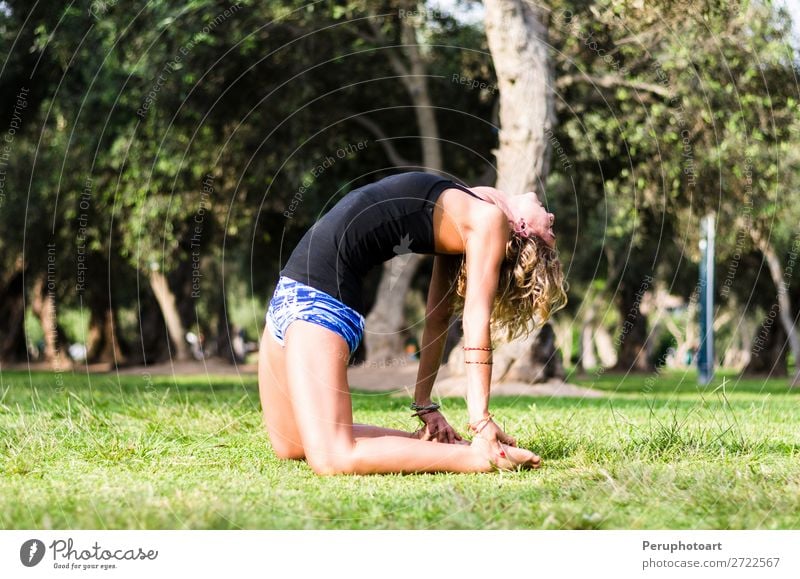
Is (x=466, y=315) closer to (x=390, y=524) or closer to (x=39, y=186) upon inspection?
(x=390, y=524)

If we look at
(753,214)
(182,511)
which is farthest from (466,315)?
(753,214)

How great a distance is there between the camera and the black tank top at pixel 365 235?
201 inches

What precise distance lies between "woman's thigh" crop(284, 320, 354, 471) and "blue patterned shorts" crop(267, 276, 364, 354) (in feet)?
0.18

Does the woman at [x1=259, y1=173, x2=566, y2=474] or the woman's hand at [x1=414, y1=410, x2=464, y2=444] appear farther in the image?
the woman's hand at [x1=414, y1=410, x2=464, y2=444]

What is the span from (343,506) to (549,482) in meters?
1.08

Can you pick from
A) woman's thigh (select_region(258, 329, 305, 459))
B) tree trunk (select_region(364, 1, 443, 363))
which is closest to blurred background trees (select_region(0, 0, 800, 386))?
tree trunk (select_region(364, 1, 443, 363))

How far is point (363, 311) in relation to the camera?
16.8ft

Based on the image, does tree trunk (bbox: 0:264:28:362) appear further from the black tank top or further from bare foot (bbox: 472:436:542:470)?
bare foot (bbox: 472:436:542:470)

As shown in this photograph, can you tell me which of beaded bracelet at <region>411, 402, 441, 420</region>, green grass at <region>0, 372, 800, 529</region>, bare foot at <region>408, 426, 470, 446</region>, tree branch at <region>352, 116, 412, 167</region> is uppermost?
tree branch at <region>352, 116, 412, 167</region>

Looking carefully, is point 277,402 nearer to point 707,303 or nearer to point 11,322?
point 707,303

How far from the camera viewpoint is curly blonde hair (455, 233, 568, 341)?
17.3 ft

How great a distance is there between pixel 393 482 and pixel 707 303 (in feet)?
56.1

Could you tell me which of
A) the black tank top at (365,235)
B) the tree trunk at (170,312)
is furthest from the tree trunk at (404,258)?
the black tank top at (365,235)

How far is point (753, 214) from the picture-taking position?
16.8 metres
